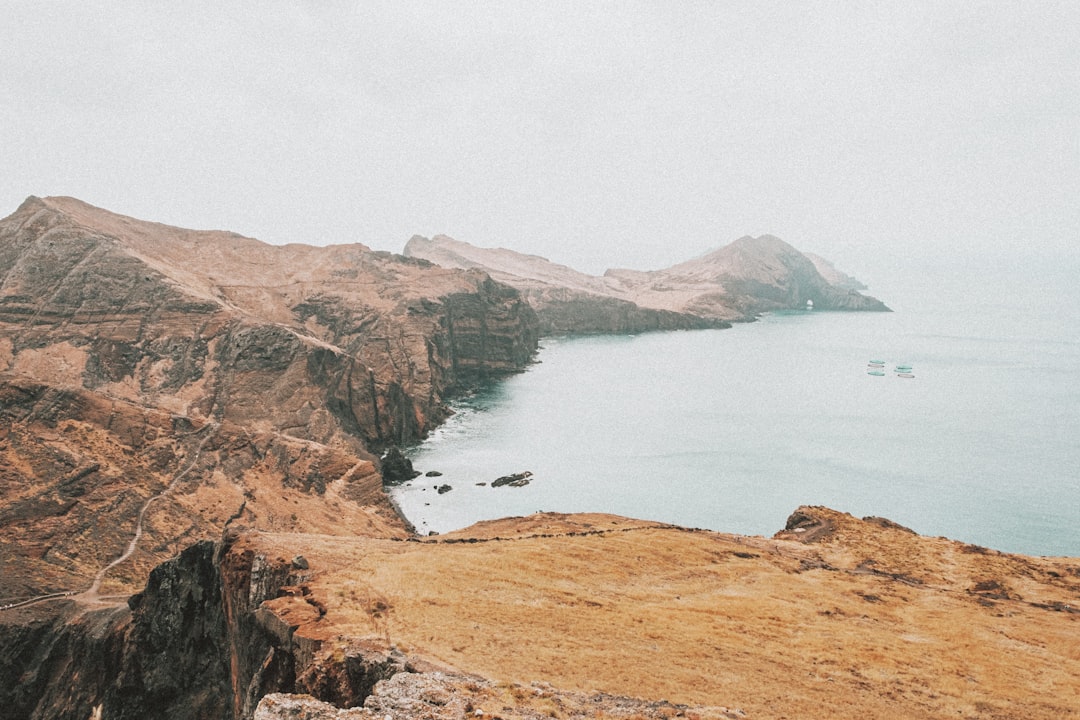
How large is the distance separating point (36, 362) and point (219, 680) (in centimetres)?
8720

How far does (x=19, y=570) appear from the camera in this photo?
2174 inches

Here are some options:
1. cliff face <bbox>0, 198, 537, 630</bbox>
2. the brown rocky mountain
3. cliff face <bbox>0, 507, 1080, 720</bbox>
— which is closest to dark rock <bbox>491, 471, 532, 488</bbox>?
cliff face <bbox>0, 198, 537, 630</bbox>

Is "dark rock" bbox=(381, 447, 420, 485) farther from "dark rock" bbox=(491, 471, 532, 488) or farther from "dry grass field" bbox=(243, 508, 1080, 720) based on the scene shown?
"dry grass field" bbox=(243, 508, 1080, 720)

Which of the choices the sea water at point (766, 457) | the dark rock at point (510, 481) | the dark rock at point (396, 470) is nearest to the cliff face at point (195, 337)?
the dark rock at point (396, 470)

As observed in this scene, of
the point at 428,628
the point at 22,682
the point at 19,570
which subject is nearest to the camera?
the point at 428,628

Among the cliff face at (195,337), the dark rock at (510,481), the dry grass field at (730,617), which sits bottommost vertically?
the dark rock at (510,481)

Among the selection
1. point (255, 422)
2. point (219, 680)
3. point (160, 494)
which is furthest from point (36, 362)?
point (219, 680)

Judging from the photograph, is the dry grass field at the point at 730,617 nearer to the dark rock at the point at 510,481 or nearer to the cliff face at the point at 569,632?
the cliff face at the point at 569,632

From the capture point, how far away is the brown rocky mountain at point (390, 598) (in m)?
26.8

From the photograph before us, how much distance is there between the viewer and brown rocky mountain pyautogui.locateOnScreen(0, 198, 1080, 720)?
26.8 m

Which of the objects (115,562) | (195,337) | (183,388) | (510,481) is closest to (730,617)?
(115,562)

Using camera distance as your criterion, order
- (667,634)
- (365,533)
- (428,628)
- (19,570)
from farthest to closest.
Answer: (365,533) < (19,570) < (667,634) < (428,628)

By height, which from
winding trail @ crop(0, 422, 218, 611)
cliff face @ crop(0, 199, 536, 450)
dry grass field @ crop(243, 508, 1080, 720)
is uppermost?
cliff face @ crop(0, 199, 536, 450)

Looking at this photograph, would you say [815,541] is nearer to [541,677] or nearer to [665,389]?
[541,677]
